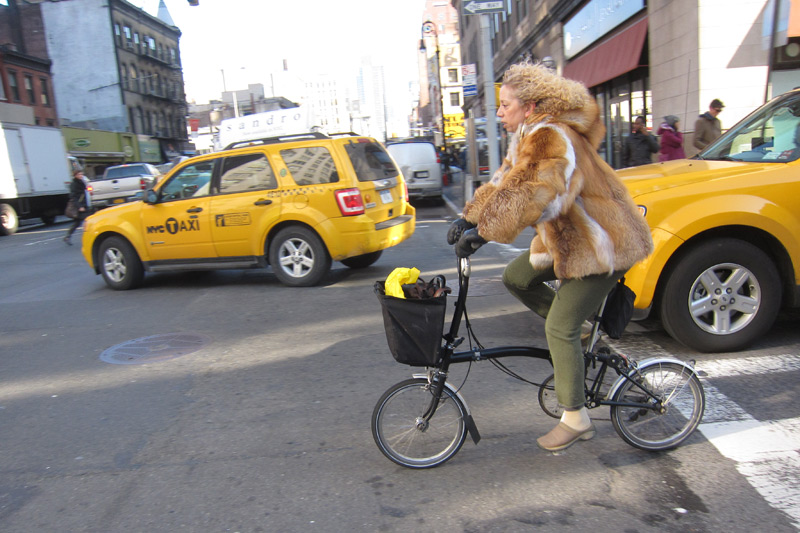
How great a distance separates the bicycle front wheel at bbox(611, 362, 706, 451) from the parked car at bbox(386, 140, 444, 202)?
15.8m

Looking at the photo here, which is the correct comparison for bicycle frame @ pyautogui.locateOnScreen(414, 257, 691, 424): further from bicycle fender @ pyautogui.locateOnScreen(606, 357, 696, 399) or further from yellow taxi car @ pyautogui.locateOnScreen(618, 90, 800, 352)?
yellow taxi car @ pyautogui.locateOnScreen(618, 90, 800, 352)

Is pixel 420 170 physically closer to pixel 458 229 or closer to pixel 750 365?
pixel 750 365

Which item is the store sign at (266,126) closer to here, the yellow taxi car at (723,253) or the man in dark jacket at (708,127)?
the man in dark jacket at (708,127)

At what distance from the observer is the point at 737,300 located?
4.64m

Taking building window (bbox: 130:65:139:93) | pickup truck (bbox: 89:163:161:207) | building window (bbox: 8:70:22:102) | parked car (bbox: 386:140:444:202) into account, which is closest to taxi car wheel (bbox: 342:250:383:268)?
parked car (bbox: 386:140:444:202)

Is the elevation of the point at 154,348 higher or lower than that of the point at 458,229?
lower

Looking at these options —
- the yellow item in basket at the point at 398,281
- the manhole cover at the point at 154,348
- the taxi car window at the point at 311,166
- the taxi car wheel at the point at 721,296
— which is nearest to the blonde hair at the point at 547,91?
the yellow item in basket at the point at 398,281

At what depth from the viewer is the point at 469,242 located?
2926 millimetres

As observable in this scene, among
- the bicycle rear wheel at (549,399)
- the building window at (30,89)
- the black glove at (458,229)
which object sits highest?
the building window at (30,89)

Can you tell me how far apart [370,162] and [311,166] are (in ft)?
2.78

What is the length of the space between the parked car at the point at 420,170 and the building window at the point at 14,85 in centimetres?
3208

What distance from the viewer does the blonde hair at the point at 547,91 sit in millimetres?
2963

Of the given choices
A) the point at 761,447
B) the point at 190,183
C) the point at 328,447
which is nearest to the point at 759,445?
the point at 761,447

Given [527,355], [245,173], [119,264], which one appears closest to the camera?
[527,355]
